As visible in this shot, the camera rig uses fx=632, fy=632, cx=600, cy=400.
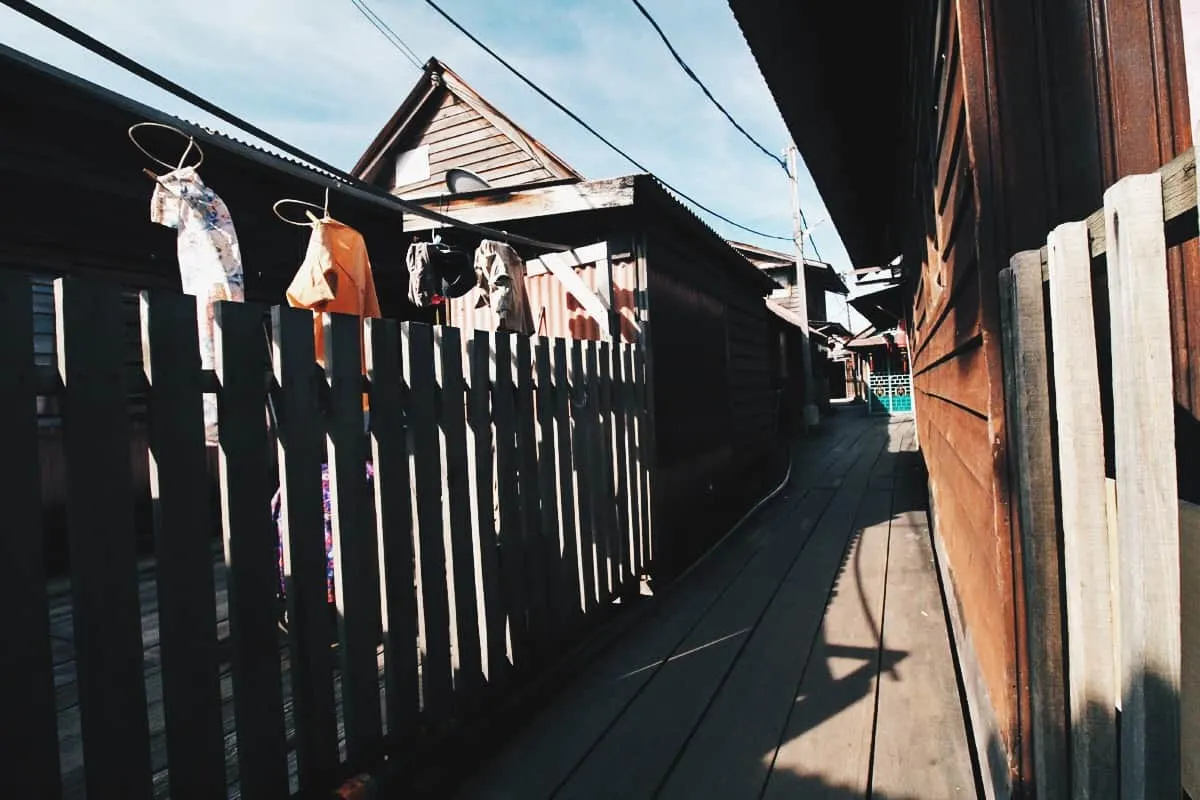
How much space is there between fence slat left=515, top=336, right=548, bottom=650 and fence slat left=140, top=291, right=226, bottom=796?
134 cm

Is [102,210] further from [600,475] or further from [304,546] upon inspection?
[304,546]

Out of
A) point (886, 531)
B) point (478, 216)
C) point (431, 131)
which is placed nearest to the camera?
point (478, 216)

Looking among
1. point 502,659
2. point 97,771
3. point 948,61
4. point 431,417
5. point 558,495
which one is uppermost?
point 948,61

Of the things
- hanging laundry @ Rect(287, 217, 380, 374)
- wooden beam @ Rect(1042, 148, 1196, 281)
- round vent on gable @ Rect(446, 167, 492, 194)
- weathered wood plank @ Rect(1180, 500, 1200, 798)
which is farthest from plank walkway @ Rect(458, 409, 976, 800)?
round vent on gable @ Rect(446, 167, 492, 194)

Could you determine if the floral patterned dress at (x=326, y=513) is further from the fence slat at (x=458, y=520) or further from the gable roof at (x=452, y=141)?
the gable roof at (x=452, y=141)

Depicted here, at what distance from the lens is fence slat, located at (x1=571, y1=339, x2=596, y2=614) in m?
3.20

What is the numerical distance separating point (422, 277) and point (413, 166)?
367 inches

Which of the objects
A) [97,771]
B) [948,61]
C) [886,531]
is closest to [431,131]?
[886,531]

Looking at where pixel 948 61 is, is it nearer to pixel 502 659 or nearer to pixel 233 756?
pixel 502 659

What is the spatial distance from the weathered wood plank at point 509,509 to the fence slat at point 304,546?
0.87 meters

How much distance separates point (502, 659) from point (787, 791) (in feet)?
3.67

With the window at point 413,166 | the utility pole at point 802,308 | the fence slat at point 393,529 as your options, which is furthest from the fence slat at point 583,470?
the utility pole at point 802,308

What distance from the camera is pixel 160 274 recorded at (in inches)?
220

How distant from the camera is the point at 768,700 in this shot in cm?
249
